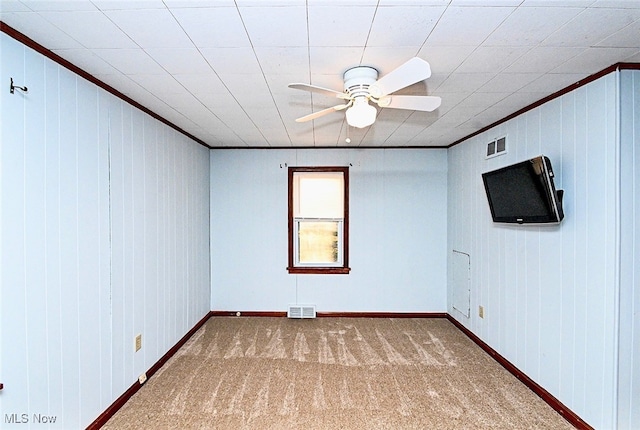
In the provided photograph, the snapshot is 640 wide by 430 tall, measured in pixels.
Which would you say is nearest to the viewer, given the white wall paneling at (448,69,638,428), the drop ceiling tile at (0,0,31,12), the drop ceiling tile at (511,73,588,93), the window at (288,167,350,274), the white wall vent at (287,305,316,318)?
the drop ceiling tile at (0,0,31,12)

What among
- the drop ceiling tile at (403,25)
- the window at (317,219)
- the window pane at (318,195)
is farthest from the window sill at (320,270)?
the drop ceiling tile at (403,25)

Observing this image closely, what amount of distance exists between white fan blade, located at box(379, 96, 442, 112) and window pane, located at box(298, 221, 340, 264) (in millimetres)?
3018

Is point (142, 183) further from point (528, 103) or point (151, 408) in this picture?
point (528, 103)

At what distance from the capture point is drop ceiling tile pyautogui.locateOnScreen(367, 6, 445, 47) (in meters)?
1.58

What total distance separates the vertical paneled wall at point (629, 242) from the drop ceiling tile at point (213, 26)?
7.66 feet

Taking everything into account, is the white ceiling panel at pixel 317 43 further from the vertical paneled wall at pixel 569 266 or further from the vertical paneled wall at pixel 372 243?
the vertical paneled wall at pixel 372 243

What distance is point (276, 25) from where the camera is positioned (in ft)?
5.53

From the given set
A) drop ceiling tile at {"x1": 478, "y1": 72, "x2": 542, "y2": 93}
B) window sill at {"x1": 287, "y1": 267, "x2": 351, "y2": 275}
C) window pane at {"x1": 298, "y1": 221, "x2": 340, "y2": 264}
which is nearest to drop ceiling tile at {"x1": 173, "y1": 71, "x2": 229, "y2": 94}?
drop ceiling tile at {"x1": 478, "y1": 72, "x2": 542, "y2": 93}

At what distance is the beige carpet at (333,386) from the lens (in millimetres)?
2559

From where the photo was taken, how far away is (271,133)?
413 cm

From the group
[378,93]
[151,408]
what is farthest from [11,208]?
[378,93]

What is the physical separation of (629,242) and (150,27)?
3.01m

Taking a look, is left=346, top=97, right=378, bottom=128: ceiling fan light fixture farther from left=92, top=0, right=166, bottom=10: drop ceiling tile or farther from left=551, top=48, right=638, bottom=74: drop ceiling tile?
left=551, top=48, right=638, bottom=74: drop ceiling tile

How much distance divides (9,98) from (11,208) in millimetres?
547
